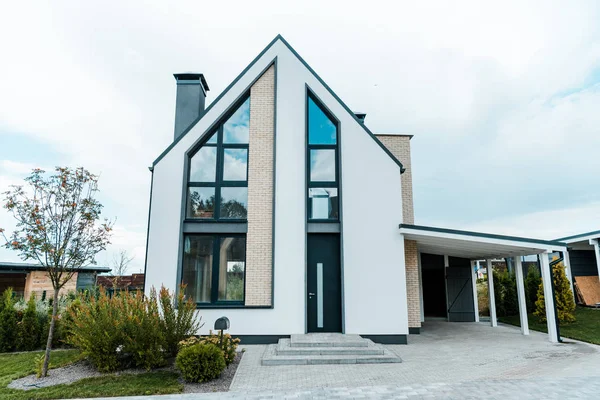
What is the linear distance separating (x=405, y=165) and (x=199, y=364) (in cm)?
921

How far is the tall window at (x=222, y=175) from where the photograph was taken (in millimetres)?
10500

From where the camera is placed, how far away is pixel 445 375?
6668mm

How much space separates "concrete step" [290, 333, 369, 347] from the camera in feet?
27.7

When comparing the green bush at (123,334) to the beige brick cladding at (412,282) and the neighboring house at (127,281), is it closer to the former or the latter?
the beige brick cladding at (412,282)

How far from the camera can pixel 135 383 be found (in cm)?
626

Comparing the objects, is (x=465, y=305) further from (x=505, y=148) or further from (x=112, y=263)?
(x=112, y=263)

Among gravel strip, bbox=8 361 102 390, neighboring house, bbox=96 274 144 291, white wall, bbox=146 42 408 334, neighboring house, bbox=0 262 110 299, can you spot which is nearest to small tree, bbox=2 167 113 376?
gravel strip, bbox=8 361 102 390

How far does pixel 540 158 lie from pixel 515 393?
12.2m

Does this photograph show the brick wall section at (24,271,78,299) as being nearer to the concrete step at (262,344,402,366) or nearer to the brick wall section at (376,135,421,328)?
the concrete step at (262,344,402,366)

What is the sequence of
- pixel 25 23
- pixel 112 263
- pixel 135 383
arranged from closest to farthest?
1. pixel 135 383
2. pixel 25 23
3. pixel 112 263

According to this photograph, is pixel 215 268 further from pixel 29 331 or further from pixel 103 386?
pixel 29 331

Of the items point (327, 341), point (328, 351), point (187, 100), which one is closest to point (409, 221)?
point (327, 341)

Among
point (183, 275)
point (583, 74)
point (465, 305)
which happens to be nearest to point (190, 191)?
point (183, 275)

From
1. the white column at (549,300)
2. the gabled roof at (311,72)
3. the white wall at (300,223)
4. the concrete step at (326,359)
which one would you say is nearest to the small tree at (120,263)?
the white wall at (300,223)
